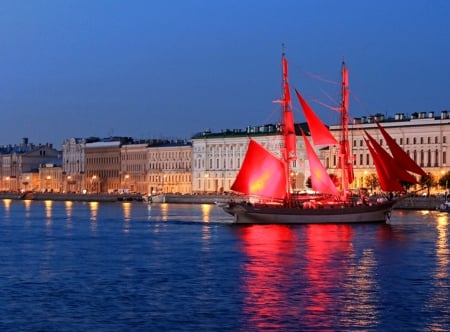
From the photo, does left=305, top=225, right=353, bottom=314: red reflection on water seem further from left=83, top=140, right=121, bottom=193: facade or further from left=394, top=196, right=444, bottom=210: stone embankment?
left=83, top=140, right=121, bottom=193: facade

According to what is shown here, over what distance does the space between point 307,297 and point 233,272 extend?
171 inches

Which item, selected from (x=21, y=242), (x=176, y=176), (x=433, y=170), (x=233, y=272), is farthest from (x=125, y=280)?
(x=176, y=176)

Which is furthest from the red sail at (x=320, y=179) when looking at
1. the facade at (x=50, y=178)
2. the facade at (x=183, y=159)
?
the facade at (x=50, y=178)

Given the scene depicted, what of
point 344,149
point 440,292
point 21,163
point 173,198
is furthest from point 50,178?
point 440,292

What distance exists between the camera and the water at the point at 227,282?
18.1 meters

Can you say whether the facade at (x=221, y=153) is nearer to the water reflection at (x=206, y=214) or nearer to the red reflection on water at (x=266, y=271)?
the water reflection at (x=206, y=214)

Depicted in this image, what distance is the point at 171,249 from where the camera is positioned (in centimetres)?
3152

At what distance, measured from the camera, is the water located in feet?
59.3

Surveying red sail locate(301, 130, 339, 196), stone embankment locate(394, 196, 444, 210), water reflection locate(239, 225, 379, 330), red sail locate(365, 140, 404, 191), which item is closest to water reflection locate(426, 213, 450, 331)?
water reflection locate(239, 225, 379, 330)

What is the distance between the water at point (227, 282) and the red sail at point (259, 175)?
22.9 feet

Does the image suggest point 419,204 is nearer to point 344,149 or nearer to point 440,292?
point 344,149

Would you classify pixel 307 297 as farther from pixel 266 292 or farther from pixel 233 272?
pixel 233 272

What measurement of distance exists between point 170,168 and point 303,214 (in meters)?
56.9

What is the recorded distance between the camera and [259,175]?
45062 millimetres
